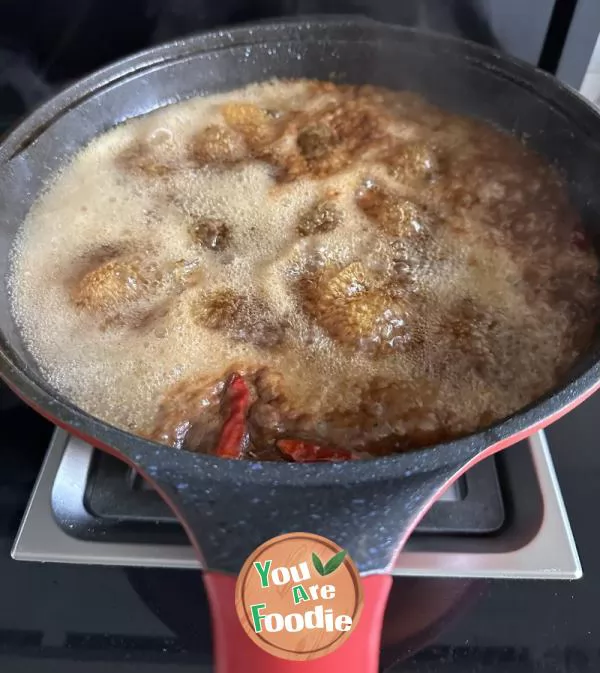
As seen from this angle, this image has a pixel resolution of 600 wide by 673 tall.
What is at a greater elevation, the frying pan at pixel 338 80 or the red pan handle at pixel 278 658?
the frying pan at pixel 338 80

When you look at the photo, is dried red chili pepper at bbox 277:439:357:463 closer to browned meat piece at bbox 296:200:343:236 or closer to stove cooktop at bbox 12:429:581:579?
stove cooktop at bbox 12:429:581:579

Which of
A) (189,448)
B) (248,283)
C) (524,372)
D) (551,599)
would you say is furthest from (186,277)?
(551,599)

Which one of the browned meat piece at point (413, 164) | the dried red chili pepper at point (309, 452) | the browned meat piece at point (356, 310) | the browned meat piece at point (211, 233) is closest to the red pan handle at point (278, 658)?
the dried red chili pepper at point (309, 452)

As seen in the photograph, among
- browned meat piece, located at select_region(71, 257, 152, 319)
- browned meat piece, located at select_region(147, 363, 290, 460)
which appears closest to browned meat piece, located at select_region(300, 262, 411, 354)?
browned meat piece, located at select_region(147, 363, 290, 460)

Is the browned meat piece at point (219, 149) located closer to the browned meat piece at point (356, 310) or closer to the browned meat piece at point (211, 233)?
the browned meat piece at point (211, 233)

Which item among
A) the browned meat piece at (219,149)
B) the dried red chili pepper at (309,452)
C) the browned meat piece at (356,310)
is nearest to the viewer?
the dried red chili pepper at (309,452)

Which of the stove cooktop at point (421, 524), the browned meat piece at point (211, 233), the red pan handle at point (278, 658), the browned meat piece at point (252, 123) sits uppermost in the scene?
the browned meat piece at point (252, 123)
